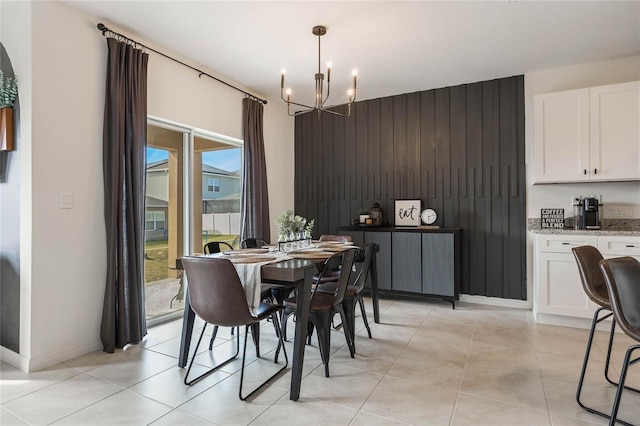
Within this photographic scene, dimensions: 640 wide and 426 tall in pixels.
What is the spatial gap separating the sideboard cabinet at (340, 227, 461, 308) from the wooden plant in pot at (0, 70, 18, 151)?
11.7 feet

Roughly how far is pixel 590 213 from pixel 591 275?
1.82 m

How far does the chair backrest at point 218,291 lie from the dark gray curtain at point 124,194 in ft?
3.64

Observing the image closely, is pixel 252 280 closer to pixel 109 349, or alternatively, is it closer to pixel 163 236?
pixel 109 349

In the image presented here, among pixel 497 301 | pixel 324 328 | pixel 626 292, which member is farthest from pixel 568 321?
pixel 324 328

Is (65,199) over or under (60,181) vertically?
under

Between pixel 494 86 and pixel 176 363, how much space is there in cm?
449

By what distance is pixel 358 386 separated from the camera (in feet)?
7.52

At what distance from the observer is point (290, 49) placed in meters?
3.49

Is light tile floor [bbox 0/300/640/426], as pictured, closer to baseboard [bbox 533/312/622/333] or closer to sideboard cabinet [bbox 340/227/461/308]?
baseboard [bbox 533/312/622/333]

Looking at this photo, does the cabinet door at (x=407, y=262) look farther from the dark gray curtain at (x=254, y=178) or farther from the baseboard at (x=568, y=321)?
the dark gray curtain at (x=254, y=178)

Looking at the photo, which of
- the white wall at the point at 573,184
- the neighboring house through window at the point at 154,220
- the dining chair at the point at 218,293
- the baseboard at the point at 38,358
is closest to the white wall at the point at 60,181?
the baseboard at the point at 38,358

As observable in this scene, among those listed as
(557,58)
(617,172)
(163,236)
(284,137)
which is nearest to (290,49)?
(284,137)

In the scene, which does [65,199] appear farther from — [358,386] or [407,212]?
[407,212]

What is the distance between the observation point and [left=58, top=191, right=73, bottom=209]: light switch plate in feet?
8.80
